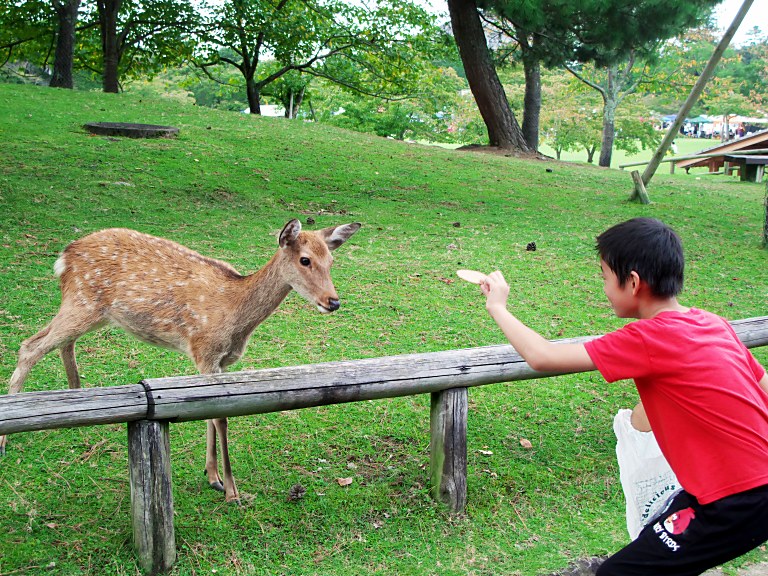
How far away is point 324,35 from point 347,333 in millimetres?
15218

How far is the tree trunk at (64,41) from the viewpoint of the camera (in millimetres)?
16844

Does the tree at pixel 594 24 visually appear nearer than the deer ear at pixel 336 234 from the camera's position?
No

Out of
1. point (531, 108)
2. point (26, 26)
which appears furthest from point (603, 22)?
point (26, 26)

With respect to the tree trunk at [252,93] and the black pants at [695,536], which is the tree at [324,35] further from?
the black pants at [695,536]

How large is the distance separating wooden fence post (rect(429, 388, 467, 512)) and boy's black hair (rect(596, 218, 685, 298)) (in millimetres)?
1568

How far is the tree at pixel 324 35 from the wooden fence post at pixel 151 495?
653 inches

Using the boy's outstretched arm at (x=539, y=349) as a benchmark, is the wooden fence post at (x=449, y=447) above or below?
below

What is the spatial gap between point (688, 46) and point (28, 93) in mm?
25235

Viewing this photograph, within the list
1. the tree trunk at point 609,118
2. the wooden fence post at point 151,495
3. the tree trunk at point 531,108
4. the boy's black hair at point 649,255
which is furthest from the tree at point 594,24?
the tree trunk at point 609,118

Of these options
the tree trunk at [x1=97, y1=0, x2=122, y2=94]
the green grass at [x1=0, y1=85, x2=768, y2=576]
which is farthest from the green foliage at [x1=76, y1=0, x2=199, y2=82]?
the green grass at [x1=0, y1=85, x2=768, y2=576]

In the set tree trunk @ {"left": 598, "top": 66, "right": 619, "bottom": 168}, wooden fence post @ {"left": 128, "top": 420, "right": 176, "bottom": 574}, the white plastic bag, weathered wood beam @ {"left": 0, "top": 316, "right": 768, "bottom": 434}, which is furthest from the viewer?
tree trunk @ {"left": 598, "top": 66, "right": 619, "bottom": 168}

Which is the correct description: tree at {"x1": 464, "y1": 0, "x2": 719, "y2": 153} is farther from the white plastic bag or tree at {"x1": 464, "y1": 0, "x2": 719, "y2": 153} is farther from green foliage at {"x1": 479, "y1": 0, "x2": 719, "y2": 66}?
the white plastic bag

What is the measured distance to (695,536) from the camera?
241 centimetres

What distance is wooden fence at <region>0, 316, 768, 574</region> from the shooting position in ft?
10.6
